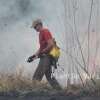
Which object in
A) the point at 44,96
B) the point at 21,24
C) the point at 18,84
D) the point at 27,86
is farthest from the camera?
the point at 21,24

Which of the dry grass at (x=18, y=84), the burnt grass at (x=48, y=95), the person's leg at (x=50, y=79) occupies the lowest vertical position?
the person's leg at (x=50, y=79)

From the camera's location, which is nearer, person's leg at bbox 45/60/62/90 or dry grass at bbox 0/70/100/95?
dry grass at bbox 0/70/100/95

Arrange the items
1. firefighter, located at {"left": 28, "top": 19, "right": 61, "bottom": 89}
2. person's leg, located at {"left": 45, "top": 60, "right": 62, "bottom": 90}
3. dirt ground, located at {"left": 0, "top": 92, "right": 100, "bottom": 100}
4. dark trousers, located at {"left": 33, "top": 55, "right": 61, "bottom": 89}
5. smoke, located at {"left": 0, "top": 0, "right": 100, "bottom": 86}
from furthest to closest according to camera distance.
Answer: smoke, located at {"left": 0, "top": 0, "right": 100, "bottom": 86} → dark trousers, located at {"left": 33, "top": 55, "right": 61, "bottom": 89} → firefighter, located at {"left": 28, "top": 19, "right": 61, "bottom": 89} → person's leg, located at {"left": 45, "top": 60, "right": 62, "bottom": 90} → dirt ground, located at {"left": 0, "top": 92, "right": 100, "bottom": 100}

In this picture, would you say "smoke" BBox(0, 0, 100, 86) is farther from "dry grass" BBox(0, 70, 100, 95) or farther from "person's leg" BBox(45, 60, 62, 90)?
"dry grass" BBox(0, 70, 100, 95)

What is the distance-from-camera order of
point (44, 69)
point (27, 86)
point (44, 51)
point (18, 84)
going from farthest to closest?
point (44, 69)
point (44, 51)
point (18, 84)
point (27, 86)

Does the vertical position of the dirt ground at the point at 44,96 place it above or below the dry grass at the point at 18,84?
above

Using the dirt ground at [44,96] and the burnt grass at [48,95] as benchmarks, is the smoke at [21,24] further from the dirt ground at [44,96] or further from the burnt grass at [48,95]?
the dirt ground at [44,96]

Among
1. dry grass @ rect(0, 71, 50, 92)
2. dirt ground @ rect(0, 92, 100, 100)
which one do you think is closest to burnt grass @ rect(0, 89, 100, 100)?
dirt ground @ rect(0, 92, 100, 100)

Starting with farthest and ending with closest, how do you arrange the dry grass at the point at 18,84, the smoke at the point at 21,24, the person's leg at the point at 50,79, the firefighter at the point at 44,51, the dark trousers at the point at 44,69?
the smoke at the point at 21,24
the dark trousers at the point at 44,69
the firefighter at the point at 44,51
the person's leg at the point at 50,79
the dry grass at the point at 18,84

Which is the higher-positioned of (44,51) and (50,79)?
(44,51)

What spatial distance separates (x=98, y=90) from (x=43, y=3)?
8.02m

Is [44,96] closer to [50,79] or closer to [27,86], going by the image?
[27,86]

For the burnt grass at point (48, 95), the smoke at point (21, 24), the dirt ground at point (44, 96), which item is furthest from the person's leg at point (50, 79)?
the smoke at point (21, 24)

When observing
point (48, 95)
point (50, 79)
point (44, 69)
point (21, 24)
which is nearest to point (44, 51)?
point (44, 69)
